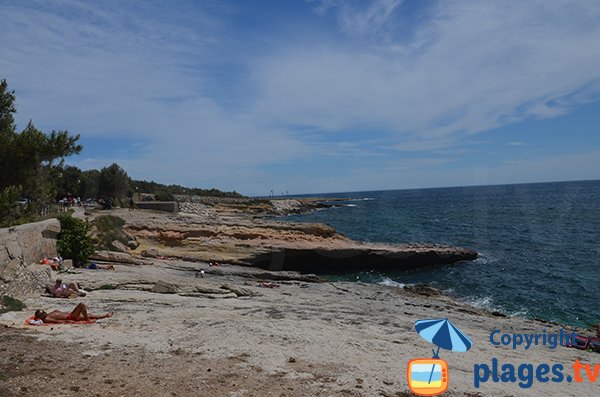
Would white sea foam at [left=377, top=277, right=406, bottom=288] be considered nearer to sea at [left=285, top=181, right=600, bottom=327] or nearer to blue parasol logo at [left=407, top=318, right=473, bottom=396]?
sea at [left=285, top=181, right=600, bottom=327]

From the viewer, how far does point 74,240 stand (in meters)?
19.2

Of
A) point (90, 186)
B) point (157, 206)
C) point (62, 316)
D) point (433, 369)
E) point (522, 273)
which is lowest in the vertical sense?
point (522, 273)

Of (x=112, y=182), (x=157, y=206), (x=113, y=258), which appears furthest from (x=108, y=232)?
(x=112, y=182)

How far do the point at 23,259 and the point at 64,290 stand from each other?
2.02 meters

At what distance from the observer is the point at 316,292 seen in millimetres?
22172

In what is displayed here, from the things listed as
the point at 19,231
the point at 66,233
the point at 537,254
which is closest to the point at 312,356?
the point at 19,231

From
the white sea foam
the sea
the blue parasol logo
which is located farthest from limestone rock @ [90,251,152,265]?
the blue parasol logo

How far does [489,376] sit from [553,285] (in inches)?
777

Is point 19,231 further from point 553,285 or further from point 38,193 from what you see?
point 553,285

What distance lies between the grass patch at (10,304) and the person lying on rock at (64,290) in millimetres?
A: 1454

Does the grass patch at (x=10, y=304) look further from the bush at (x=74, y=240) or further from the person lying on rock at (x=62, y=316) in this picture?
the bush at (x=74, y=240)

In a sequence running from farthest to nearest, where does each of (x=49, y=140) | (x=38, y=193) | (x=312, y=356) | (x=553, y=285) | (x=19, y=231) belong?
1. (x=553, y=285)
2. (x=38, y=193)
3. (x=49, y=140)
4. (x=19, y=231)
5. (x=312, y=356)

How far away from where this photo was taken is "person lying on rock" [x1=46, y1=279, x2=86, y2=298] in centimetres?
1395

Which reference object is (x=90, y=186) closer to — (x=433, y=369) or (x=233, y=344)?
(x=233, y=344)
